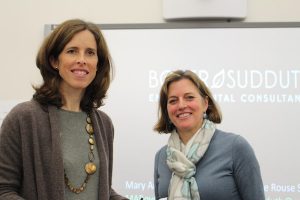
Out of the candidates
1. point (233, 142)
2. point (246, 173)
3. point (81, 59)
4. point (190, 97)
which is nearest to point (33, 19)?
point (190, 97)

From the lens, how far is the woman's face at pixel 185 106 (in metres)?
1.73

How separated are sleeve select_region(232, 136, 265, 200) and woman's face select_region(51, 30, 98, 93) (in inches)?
27.9

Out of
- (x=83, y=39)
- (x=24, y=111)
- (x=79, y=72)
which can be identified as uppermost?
(x=83, y=39)

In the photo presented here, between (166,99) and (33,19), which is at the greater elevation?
(33,19)

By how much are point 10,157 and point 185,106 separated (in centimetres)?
82

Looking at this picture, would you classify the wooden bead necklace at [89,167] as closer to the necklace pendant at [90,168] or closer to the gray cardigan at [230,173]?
the necklace pendant at [90,168]

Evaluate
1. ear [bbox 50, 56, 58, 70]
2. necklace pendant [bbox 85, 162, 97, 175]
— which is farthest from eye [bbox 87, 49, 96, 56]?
necklace pendant [bbox 85, 162, 97, 175]

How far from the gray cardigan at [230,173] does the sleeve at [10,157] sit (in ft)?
2.54

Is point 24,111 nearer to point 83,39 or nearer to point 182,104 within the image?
point 83,39

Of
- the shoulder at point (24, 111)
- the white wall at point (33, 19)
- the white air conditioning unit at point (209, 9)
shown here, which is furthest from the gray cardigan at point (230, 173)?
the white wall at point (33, 19)

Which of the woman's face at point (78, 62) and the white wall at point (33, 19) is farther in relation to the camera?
the white wall at point (33, 19)

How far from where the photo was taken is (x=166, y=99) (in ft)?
6.04

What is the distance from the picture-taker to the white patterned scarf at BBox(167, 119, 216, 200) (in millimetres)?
1642

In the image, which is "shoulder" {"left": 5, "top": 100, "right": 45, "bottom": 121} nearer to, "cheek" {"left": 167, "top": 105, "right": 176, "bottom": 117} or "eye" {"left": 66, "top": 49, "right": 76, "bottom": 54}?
"eye" {"left": 66, "top": 49, "right": 76, "bottom": 54}
